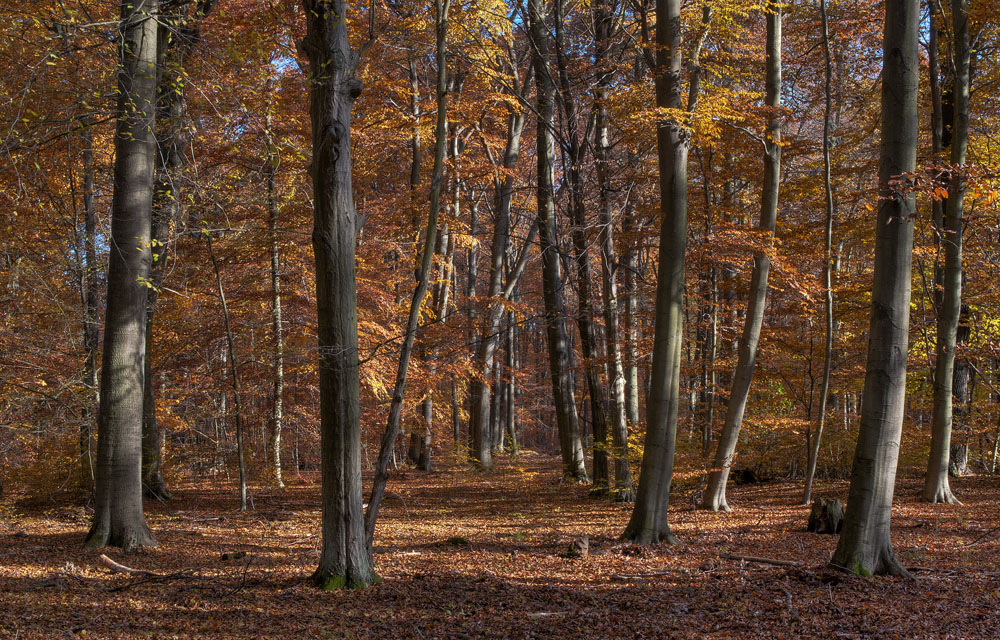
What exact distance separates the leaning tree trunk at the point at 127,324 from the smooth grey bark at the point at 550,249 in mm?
6365

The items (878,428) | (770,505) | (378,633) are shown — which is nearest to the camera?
(378,633)

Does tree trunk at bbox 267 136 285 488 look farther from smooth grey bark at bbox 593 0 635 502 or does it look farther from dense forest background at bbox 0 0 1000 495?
smooth grey bark at bbox 593 0 635 502

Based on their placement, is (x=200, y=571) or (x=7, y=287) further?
(x=7, y=287)

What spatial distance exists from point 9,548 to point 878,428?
8.65 meters

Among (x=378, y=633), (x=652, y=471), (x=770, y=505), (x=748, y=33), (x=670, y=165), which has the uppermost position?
(x=748, y=33)

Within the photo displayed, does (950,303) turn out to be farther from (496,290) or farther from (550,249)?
(496,290)

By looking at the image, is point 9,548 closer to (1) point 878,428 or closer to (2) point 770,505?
(1) point 878,428

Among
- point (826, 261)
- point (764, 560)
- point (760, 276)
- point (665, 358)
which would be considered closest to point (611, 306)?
point (760, 276)

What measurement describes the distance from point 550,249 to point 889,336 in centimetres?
759

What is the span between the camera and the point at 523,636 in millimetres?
4680

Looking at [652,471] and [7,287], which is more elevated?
[7,287]

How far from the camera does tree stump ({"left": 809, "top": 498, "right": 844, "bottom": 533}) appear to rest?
862cm

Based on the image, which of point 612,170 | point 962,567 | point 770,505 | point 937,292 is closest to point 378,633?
point 962,567

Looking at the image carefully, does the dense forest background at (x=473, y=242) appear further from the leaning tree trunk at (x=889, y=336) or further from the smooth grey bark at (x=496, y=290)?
the leaning tree trunk at (x=889, y=336)
